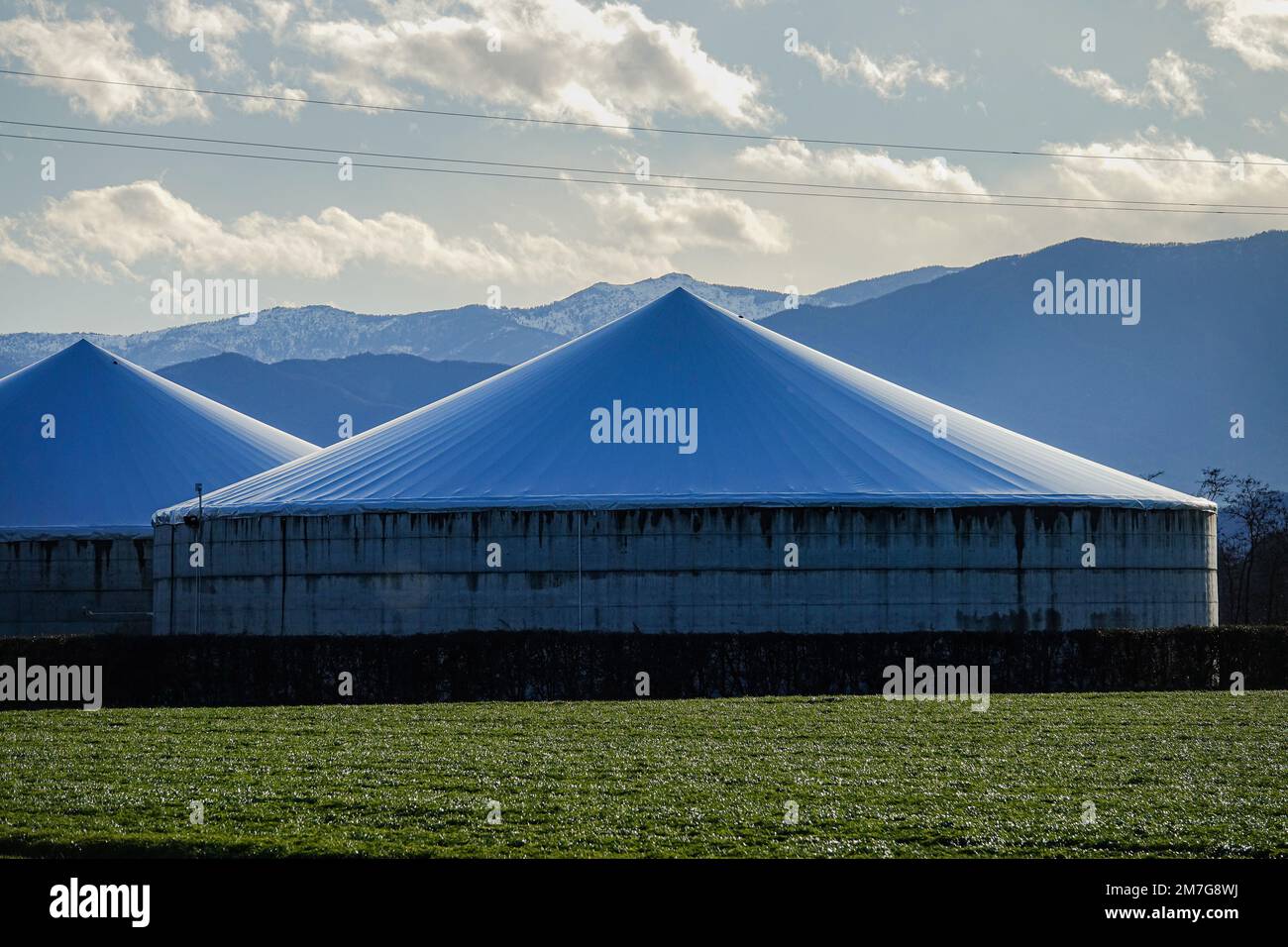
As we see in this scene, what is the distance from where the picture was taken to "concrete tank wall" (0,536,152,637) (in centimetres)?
4825

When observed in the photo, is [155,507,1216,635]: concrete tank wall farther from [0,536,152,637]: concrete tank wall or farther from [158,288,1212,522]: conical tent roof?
[0,536,152,637]: concrete tank wall

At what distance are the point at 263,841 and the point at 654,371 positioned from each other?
29.4 m

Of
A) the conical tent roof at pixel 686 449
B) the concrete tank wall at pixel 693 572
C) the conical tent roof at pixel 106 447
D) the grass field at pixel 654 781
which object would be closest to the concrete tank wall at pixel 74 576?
the conical tent roof at pixel 106 447

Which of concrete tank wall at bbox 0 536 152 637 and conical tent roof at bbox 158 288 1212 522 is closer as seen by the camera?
conical tent roof at bbox 158 288 1212 522

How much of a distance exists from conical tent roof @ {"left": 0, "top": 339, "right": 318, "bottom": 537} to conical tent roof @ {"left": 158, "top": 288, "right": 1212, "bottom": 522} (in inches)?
377

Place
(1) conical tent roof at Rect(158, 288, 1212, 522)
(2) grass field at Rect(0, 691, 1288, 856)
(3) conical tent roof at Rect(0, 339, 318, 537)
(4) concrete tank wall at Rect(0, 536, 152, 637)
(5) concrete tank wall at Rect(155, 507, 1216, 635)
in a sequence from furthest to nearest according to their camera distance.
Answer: (3) conical tent roof at Rect(0, 339, 318, 537) → (4) concrete tank wall at Rect(0, 536, 152, 637) → (1) conical tent roof at Rect(158, 288, 1212, 522) → (5) concrete tank wall at Rect(155, 507, 1216, 635) → (2) grass field at Rect(0, 691, 1288, 856)

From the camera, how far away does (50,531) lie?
4888cm

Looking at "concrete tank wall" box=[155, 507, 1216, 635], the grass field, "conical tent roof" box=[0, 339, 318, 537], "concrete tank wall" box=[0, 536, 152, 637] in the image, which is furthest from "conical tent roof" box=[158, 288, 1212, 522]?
the grass field

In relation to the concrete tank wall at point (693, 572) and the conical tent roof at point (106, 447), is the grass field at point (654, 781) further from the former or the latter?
the conical tent roof at point (106, 447)

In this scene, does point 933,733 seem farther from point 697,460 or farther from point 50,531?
point 50,531

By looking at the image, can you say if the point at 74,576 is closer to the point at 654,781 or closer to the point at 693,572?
the point at 693,572

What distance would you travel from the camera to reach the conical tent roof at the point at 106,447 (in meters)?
50.6

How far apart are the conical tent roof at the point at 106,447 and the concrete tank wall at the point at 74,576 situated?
0.41 meters
